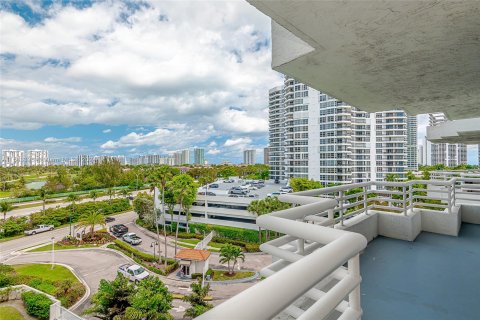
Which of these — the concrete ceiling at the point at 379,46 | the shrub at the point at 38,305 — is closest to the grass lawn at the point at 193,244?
the shrub at the point at 38,305

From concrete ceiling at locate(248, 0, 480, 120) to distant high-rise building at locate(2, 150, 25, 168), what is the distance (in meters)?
158

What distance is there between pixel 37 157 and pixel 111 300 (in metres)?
159

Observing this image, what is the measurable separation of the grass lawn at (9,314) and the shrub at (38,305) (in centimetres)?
52

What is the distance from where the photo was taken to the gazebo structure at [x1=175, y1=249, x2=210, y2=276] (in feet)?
75.5

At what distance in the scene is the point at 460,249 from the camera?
379 centimetres

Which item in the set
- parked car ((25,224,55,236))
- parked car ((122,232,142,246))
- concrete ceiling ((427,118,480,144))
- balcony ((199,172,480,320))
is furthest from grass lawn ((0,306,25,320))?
concrete ceiling ((427,118,480,144))

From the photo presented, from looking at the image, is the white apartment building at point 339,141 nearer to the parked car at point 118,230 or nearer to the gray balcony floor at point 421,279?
the parked car at point 118,230

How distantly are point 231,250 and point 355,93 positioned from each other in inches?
844

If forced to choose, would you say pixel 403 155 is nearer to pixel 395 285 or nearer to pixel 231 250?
pixel 231 250

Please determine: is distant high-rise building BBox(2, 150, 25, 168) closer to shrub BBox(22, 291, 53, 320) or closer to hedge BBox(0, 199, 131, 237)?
hedge BBox(0, 199, 131, 237)

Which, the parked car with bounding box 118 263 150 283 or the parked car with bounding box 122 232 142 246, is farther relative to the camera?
the parked car with bounding box 122 232 142 246

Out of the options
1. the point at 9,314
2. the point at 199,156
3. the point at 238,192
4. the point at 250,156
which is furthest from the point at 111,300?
the point at 199,156

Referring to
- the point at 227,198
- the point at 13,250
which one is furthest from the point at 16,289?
the point at 227,198

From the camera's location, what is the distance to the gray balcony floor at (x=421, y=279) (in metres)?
2.21
